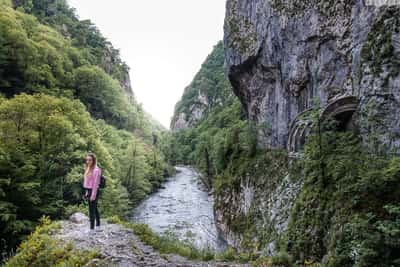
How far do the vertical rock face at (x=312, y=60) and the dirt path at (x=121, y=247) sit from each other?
6.16 m

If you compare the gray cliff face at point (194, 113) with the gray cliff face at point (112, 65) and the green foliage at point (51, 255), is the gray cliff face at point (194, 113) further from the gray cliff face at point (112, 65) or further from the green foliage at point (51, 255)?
the green foliage at point (51, 255)

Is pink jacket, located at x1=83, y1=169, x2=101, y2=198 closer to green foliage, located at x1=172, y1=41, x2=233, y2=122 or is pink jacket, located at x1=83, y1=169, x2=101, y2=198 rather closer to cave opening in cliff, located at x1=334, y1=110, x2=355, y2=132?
cave opening in cliff, located at x1=334, y1=110, x2=355, y2=132

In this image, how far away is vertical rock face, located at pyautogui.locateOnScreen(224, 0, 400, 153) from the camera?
8.79 metres

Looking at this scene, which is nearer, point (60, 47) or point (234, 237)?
point (234, 237)

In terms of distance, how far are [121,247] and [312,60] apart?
14143 mm

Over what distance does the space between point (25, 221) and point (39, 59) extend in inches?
1034

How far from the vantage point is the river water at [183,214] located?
19.6 m

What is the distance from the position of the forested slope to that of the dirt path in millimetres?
3444

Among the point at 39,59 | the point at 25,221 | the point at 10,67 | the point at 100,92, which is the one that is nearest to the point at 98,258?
the point at 25,221

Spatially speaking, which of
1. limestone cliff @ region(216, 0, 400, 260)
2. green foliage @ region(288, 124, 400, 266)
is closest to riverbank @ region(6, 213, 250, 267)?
green foliage @ region(288, 124, 400, 266)

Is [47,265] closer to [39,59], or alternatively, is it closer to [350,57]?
[350,57]

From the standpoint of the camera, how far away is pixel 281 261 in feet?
22.6

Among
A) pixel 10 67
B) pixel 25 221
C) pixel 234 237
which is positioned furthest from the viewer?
pixel 10 67

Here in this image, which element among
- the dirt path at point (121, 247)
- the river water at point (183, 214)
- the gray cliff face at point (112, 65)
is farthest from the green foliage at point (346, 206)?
the gray cliff face at point (112, 65)
